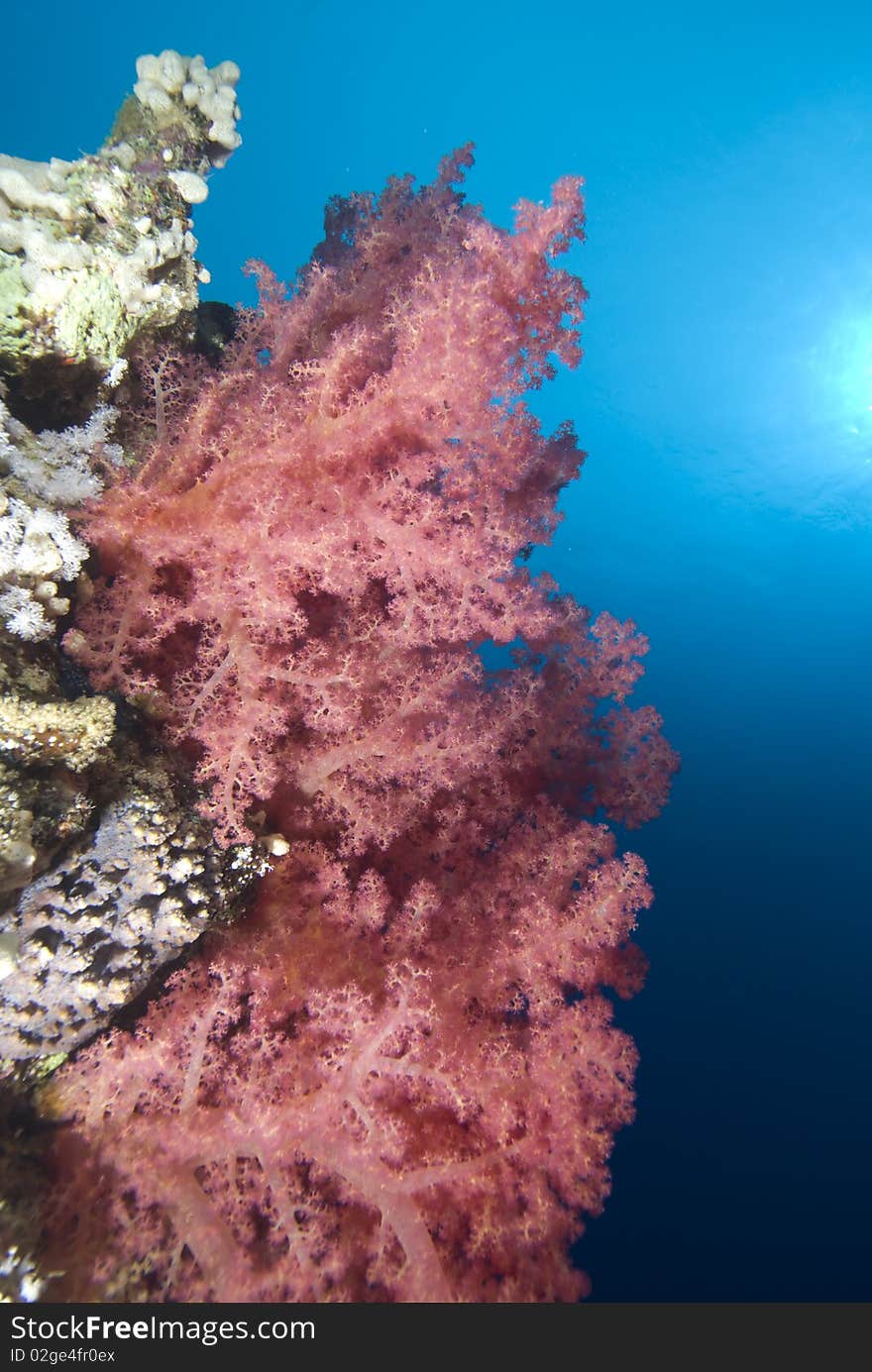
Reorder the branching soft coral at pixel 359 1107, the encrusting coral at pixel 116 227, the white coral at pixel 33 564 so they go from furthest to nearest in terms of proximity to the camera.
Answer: the encrusting coral at pixel 116 227, the branching soft coral at pixel 359 1107, the white coral at pixel 33 564

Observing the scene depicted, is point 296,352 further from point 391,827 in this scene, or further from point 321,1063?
point 321,1063

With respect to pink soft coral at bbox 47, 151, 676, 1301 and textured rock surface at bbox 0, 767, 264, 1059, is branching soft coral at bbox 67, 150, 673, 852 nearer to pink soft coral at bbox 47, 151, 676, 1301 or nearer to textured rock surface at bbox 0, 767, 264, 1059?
pink soft coral at bbox 47, 151, 676, 1301

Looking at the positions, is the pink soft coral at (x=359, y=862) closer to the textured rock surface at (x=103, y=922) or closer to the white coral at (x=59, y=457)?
the white coral at (x=59, y=457)

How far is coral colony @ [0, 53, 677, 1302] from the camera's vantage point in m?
2.53

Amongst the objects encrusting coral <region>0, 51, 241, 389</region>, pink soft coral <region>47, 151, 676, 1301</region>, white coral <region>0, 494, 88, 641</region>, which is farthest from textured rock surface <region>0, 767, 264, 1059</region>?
encrusting coral <region>0, 51, 241, 389</region>

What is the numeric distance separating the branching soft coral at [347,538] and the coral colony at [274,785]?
0.02 meters

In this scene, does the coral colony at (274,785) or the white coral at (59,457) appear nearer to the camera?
the coral colony at (274,785)

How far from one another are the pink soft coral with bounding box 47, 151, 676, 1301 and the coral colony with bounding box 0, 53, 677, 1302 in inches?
0.7

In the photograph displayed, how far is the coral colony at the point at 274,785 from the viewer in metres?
2.53

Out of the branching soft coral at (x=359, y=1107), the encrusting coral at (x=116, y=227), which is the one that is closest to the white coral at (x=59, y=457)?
the encrusting coral at (x=116, y=227)

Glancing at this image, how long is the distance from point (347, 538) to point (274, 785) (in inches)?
55.9

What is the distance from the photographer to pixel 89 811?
98.0 inches

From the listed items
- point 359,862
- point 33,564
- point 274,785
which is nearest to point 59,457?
point 33,564
